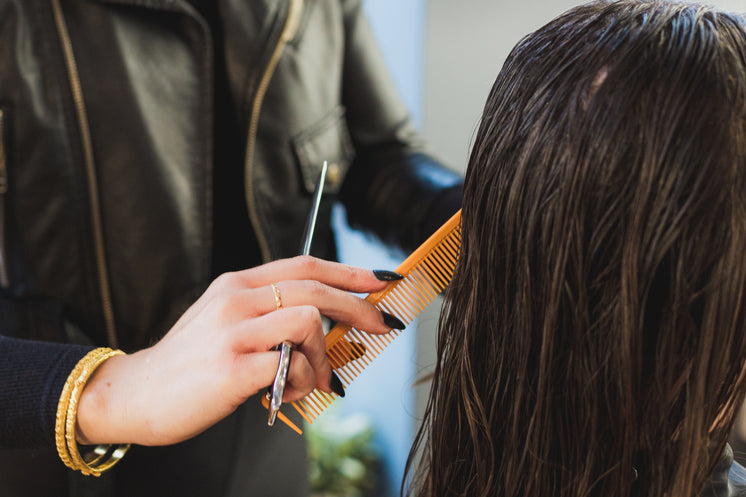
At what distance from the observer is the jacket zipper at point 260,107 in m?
1.01

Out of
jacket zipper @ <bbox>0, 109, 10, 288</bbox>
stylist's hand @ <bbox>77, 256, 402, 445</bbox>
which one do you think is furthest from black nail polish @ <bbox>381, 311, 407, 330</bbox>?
jacket zipper @ <bbox>0, 109, 10, 288</bbox>

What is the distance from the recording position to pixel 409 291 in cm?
64

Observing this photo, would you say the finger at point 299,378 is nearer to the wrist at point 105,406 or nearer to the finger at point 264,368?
Answer: the finger at point 264,368

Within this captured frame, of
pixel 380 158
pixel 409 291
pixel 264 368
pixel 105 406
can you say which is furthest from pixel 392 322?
pixel 380 158

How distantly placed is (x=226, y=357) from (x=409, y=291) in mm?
199

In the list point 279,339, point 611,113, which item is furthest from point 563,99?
point 279,339

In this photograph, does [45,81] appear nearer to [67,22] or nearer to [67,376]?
[67,22]

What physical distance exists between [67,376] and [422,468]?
41cm

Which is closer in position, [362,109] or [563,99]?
[563,99]

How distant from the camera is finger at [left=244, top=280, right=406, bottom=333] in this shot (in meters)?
0.59

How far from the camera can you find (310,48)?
→ 3.57 feet

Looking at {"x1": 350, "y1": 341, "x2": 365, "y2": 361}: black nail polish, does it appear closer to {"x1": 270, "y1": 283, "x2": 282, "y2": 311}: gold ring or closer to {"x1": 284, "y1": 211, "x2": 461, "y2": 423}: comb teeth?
{"x1": 284, "y1": 211, "x2": 461, "y2": 423}: comb teeth

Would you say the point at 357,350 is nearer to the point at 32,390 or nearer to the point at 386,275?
the point at 386,275

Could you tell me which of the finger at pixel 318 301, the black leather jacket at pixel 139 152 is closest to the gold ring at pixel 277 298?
the finger at pixel 318 301
